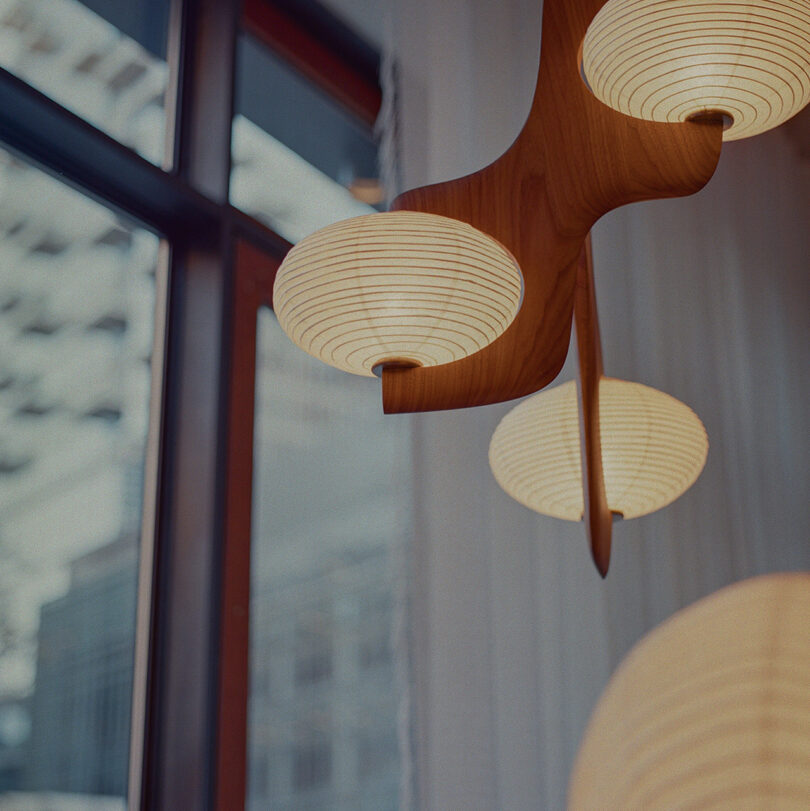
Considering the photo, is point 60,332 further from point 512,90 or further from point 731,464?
point 731,464

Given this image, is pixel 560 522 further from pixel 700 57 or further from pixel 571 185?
pixel 700 57

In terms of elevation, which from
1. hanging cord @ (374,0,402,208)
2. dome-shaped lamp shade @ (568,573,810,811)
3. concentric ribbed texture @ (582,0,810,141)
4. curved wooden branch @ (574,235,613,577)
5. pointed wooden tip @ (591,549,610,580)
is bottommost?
dome-shaped lamp shade @ (568,573,810,811)

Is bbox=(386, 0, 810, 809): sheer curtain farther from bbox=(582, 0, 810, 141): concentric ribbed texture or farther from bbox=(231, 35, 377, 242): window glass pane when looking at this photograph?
bbox=(582, 0, 810, 141): concentric ribbed texture

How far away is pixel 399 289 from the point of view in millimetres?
1206

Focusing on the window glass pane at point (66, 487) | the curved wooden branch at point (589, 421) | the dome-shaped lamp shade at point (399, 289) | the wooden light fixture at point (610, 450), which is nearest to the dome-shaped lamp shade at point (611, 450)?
the wooden light fixture at point (610, 450)

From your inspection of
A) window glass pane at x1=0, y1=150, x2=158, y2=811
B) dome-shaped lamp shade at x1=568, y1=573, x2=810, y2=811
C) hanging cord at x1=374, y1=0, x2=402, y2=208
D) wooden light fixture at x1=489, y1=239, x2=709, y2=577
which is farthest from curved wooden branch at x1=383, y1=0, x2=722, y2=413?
hanging cord at x1=374, y1=0, x2=402, y2=208

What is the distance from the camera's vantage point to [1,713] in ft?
5.89

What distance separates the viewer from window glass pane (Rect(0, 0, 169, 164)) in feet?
6.97

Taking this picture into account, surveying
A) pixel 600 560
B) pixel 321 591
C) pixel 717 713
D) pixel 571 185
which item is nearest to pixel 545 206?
pixel 571 185

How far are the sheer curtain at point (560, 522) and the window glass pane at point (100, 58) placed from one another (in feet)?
1.97

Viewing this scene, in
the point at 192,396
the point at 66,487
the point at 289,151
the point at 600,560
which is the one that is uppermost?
the point at 289,151

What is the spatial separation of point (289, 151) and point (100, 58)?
61 centimetres

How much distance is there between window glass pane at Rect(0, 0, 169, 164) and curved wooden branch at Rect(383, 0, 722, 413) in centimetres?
116

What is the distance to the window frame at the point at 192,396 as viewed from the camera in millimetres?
2051
